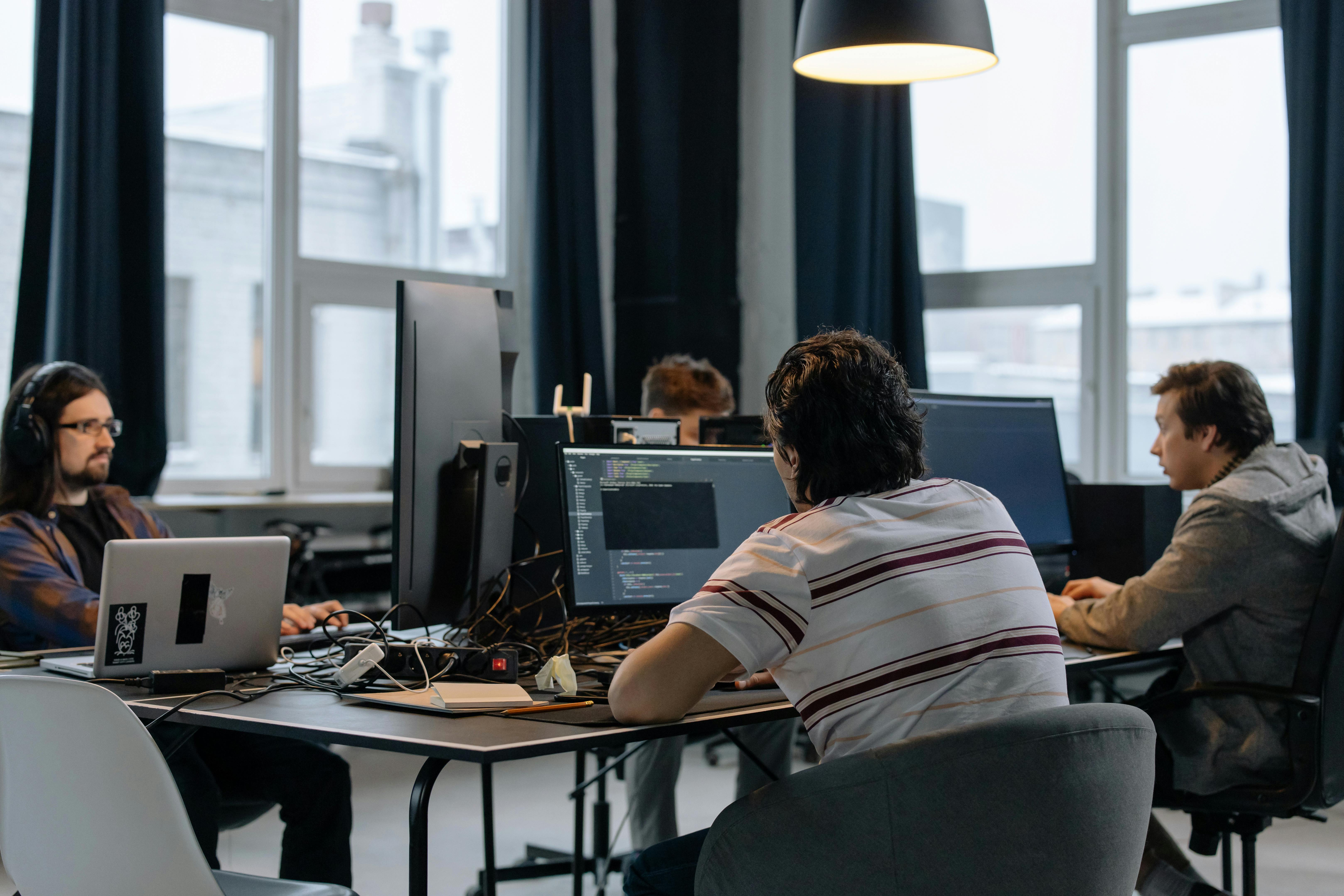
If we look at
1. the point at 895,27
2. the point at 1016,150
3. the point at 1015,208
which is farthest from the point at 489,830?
the point at 1016,150

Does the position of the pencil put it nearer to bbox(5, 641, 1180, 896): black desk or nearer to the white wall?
bbox(5, 641, 1180, 896): black desk

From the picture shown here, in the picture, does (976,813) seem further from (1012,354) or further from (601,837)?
(1012,354)

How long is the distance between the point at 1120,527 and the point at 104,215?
2.80 meters

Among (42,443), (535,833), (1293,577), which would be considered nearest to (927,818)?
(1293,577)

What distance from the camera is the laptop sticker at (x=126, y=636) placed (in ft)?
5.65

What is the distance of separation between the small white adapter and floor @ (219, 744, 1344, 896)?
3.13 feet

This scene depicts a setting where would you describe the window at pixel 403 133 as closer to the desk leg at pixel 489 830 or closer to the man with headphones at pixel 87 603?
the man with headphones at pixel 87 603

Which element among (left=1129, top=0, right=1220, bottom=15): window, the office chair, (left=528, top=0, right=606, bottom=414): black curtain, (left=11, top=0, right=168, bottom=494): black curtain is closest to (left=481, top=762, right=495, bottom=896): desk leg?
the office chair

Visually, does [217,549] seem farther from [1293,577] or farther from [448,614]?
[1293,577]

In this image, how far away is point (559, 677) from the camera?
1641 millimetres

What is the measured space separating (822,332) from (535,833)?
6.76 feet

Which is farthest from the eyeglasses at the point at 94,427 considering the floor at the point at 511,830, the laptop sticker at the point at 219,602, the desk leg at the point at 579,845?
the desk leg at the point at 579,845

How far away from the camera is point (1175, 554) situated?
6.92 ft

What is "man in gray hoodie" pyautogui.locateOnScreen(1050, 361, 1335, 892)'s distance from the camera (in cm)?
207
